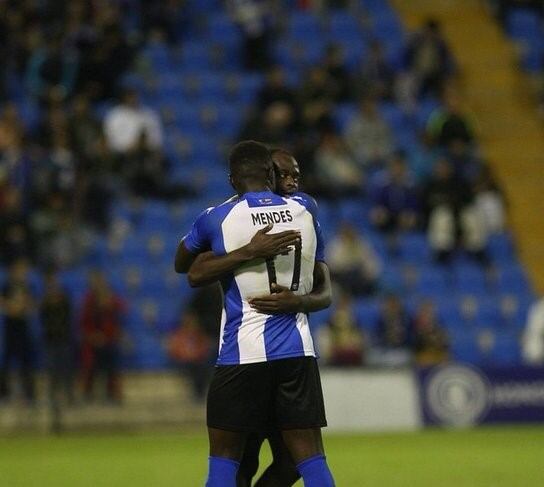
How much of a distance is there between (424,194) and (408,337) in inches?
110

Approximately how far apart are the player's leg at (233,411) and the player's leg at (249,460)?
1.37 feet

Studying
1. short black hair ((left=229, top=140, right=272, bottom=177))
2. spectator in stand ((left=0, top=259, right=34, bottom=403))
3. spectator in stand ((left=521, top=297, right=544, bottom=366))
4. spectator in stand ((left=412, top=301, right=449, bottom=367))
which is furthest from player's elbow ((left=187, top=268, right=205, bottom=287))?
spectator in stand ((left=521, top=297, right=544, bottom=366))

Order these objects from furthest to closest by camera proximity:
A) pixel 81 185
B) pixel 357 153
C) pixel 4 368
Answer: pixel 357 153 < pixel 81 185 < pixel 4 368

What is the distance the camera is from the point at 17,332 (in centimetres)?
1633

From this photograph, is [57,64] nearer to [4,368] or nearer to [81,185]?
[81,185]

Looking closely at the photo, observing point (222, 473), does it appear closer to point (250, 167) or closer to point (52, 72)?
point (250, 167)

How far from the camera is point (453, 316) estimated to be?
19.8 m

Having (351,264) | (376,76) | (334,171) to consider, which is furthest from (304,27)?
(351,264)

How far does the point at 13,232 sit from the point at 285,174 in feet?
35.7

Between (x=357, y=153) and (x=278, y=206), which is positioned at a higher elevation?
(x=357, y=153)

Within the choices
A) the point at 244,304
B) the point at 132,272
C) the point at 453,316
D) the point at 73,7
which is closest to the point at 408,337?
the point at 453,316

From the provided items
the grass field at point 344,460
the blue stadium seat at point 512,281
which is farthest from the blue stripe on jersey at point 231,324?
the blue stadium seat at point 512,281

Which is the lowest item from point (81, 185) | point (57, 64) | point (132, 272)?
point (132, 272)

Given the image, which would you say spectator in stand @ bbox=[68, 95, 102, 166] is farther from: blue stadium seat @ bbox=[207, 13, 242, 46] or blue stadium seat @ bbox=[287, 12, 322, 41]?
blue stadium seat @ bbox=[287, 12, 322, 41]
